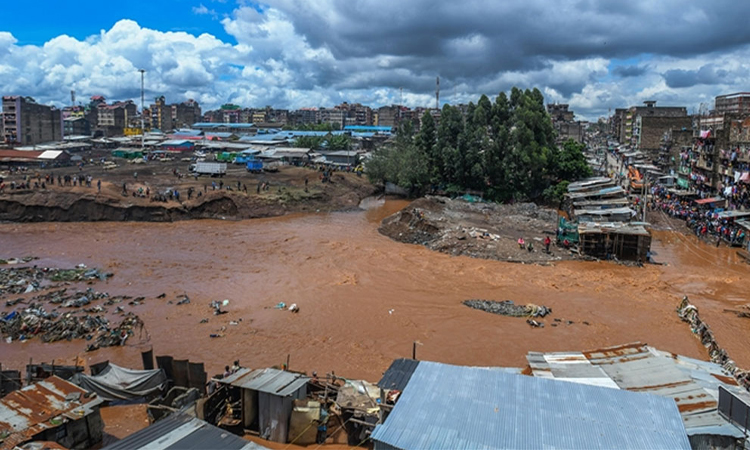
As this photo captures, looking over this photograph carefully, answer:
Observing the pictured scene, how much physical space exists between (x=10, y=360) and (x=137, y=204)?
23.8 meters

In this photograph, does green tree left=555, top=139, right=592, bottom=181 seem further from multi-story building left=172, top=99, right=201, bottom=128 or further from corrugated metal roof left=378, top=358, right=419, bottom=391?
multi-story building left=172, top=99, right=201, bottom=128

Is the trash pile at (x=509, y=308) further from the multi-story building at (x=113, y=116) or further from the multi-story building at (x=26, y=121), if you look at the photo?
the multi-story building at (x=113, y=116)

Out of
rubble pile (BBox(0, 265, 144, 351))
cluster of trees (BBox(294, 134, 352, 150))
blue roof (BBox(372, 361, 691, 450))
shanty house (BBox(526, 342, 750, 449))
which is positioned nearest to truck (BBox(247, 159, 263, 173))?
cluster of trees (BBox(294, 134, 352, 150))

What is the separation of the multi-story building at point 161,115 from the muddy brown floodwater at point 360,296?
11400 centimetres

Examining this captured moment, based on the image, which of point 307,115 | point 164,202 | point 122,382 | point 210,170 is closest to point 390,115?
point 307,115

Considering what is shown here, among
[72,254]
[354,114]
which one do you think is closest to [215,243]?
[72,254]

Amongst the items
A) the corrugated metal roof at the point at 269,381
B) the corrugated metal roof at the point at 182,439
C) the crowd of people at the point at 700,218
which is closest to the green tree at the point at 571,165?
the crowd of people at the point at 700,218

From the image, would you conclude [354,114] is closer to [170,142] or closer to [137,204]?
[170,142]

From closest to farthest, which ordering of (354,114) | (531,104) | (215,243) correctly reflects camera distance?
(215,243)
(531,104)
(354,114)

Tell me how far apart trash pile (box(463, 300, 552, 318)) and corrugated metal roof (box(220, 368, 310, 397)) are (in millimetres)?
10041

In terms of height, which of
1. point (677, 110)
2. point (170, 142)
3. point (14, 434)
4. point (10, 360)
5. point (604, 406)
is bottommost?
point (10, 360)

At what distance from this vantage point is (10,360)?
15.5m

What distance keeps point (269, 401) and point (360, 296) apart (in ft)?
36.3

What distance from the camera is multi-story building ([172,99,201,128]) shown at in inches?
5576
